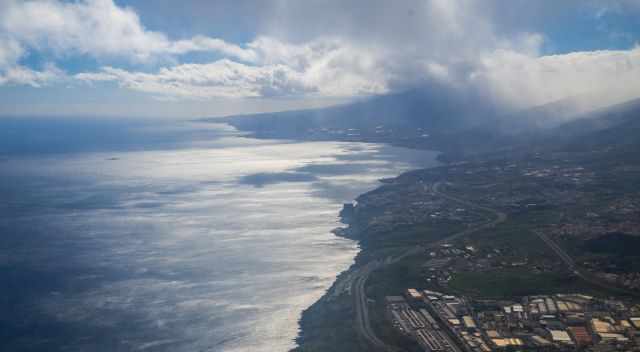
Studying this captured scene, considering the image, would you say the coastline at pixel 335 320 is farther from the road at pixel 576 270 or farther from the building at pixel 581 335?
the road at pixel 576 270

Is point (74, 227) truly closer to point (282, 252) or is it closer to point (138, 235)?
point (138, 235)

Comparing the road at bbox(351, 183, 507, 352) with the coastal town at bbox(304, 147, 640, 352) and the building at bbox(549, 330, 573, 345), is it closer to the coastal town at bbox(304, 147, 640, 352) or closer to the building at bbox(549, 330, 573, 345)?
the coastal town at bbox(304, 147, 640, 352)

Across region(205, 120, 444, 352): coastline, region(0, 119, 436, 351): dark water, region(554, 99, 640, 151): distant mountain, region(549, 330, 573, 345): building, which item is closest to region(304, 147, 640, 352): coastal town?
region(549, 330, 573, 345): building

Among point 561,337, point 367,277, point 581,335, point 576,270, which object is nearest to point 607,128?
point 576,270

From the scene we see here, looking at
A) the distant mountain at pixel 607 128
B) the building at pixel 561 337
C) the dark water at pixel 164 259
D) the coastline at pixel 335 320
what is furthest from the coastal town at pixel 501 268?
the distant mountain at pixel 607 128

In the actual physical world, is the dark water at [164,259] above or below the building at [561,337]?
above

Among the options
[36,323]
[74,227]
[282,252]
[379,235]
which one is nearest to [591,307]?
[379,235]
